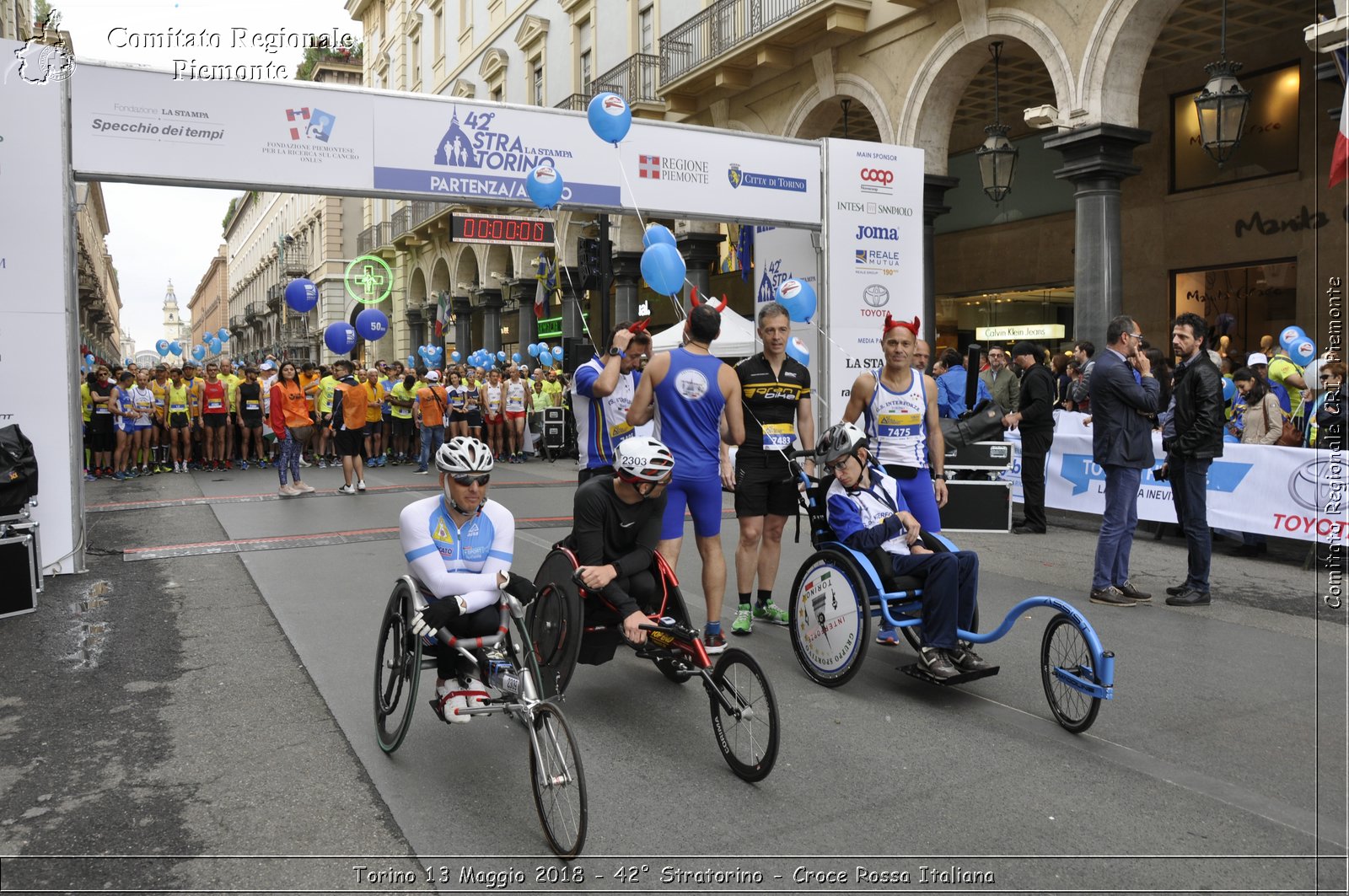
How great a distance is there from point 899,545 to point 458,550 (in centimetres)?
230

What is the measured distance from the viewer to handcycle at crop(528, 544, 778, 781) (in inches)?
151

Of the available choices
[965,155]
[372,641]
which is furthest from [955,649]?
[965,155]

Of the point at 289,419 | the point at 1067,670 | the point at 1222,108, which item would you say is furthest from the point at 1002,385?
the point at 289,419

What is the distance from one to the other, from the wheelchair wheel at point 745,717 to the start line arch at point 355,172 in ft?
22.1

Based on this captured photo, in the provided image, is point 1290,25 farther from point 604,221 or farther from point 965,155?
point 604,221

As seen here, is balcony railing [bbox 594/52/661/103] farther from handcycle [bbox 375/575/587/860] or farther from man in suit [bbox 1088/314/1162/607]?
handcycle [bbox 375/575/587/860]

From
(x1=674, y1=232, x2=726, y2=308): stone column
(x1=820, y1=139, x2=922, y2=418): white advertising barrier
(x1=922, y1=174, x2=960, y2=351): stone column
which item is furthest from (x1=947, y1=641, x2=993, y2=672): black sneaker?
(x1=674, y1=232, x2=726, y2=308): stone column

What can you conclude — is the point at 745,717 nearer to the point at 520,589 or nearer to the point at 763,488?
the point at 520,589

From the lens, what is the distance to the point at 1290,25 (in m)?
15.1

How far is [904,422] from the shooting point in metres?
6.01

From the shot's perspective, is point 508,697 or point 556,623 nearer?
point 508,697

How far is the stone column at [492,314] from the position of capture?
3409 cm

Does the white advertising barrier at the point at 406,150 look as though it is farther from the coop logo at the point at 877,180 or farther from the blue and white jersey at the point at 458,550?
the blue and white jersey at the point at 458,550

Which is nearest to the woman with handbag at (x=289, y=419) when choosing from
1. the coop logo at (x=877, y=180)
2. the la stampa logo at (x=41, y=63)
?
the la stampa logo at (x=41, y=63)
